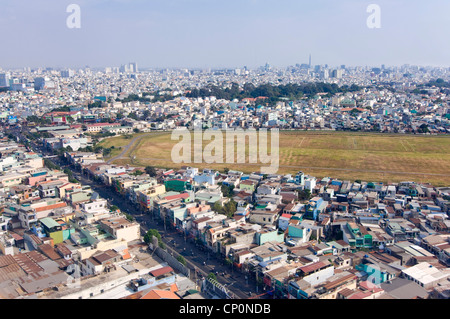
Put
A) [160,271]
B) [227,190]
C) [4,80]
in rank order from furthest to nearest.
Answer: [4,80]
[227,190]
[160,271]

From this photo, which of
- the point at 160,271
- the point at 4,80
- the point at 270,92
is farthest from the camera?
the point at 4,80

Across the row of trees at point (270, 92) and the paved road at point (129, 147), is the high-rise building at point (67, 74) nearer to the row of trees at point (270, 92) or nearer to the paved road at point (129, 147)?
the row of trees at point (270, 92)

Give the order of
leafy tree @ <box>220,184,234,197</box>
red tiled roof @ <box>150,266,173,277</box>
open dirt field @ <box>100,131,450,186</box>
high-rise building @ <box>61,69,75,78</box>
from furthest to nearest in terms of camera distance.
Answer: high-rise building @ <box>61,69,75,78</box>
open dirt field @ <box>100,131,450,186</box>
leafy tree @ <box>220,184,234,197</box>
red tiled roof @ <box>150,266,173,277</box>

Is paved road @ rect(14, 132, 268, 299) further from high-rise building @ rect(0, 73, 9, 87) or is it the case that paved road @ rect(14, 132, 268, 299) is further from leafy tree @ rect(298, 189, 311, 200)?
high-rise building @ rect(0, 73, 9, 87)

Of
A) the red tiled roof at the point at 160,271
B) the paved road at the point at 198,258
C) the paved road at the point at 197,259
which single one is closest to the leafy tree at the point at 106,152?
the paved road at the point at 198,258

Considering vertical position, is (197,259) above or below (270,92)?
below

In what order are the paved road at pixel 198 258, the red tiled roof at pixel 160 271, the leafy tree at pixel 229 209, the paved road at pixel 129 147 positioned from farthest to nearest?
the paved road at pixel 129 147 < the leafy tree at pixel 229 209 < the paved road at pixel 198 258 < the red tiled roof at pixel 160 271

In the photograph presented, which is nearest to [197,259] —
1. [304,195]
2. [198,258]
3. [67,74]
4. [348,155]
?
[198,258]

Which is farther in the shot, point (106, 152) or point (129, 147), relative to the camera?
point (129, 147)

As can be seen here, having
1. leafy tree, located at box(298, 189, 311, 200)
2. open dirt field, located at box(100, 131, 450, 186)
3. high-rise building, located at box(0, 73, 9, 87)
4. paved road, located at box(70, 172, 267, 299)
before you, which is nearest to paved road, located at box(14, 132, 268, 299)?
paved road, located at box(70, 172, 267, 299)

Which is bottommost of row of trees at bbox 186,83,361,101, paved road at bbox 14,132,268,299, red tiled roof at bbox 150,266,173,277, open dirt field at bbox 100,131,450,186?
paved road at bbox 14,132,268,299

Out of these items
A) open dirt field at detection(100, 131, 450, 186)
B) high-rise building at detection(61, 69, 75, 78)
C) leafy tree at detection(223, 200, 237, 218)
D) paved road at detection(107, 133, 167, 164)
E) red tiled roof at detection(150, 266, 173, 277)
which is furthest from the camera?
high-rise building at detection(61, 69, 75, 78)

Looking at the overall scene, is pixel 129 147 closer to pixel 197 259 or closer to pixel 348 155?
pixel 348 155

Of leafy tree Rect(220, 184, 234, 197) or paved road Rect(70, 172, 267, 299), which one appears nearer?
paved road Rect(70, 172, 267, 299)
